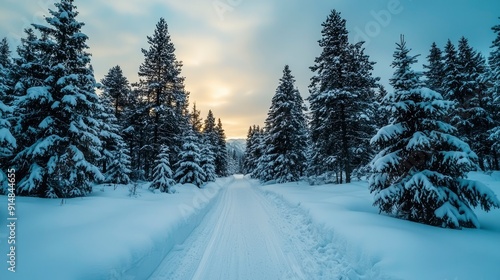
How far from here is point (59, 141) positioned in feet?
36.0

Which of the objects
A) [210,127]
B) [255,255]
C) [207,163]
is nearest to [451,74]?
[255,255]

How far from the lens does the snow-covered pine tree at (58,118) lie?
10.5 meters

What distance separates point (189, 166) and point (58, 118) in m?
13.7

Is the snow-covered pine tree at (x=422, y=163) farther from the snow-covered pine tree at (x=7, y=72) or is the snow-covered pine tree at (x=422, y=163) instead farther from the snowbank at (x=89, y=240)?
the snow-covered pine tree at (x=7, y=72)

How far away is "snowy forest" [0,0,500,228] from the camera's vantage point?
738 centimetres

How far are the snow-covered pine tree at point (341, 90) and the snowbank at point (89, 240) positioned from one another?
14.2 meters

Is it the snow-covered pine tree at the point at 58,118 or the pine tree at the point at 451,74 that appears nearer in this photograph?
the snow-covered pine tree at the point at 58,118

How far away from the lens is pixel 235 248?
6.72 m

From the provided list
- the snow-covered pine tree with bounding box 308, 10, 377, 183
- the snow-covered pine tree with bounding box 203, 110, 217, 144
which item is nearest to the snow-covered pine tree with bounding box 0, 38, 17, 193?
the snow-covered pine tree with bounding box 308, 10, 377, 183

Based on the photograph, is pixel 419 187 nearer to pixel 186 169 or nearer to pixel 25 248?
pixel 25 248

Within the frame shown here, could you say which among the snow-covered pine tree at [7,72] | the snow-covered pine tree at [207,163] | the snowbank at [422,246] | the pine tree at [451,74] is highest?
the pine tree at [451,74]

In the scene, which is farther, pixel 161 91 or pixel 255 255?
pixel 161 91

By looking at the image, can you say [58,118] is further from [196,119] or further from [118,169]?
[196,119]

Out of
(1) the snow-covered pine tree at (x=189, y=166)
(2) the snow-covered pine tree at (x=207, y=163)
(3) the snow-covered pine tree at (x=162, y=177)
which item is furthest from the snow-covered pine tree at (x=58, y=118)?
(2) the snow-covered pine tree at (x=207, y=163)
